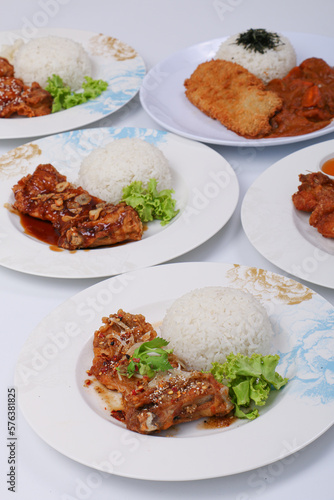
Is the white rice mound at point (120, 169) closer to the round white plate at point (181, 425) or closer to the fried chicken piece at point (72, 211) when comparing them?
the fried chicken piece at point (72, 211)

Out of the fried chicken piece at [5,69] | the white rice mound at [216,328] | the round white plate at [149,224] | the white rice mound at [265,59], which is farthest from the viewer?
the fried chicken piece at [5,69]

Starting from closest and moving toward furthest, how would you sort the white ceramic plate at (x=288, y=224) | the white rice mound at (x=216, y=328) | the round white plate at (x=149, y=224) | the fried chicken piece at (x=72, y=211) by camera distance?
the white rice mound at (x=216, y=328)
the white ceramic plate at (x=288, y=224)
the round white plate at (x=149, y=224)
the fried chicken piece at (x=72, y=211)

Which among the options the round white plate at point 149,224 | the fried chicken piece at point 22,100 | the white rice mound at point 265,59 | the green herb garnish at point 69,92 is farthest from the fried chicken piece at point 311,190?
the fried chicken piece at point 22,100

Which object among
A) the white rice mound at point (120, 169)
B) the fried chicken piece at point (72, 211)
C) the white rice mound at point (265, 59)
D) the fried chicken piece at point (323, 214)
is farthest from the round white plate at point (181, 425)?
the white rice mound at point (265, 59)

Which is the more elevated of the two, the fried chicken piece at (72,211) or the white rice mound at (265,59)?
the white rice mound at (265,59)

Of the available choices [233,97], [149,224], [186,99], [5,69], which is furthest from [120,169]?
[5,69]

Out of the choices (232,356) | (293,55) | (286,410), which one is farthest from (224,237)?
(293,55)

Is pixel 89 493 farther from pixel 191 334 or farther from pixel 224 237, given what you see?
pixel 224 237

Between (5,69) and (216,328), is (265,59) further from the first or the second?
(216,328)

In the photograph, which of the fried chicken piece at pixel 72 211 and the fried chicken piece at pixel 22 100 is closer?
the fried chicken piece at pixel 72 211
